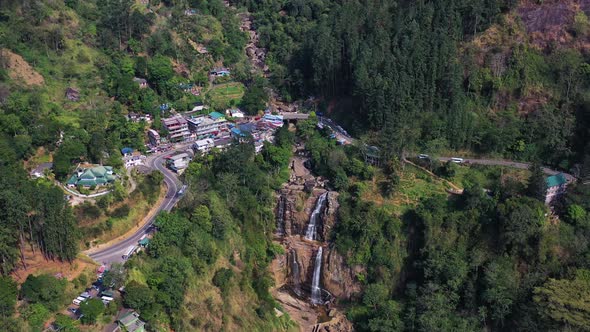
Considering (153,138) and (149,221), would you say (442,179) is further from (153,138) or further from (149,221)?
(153,138)

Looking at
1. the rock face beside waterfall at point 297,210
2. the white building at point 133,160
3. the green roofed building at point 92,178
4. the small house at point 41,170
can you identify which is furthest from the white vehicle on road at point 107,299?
the rock face beside waterfall at point 297,210

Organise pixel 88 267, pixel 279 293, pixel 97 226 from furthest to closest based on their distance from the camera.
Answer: pixel 279 293
pixel 97 226
pixel 88 267

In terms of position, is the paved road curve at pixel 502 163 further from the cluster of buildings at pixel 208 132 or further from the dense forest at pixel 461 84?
the cluster of buildings at pixel 208 132

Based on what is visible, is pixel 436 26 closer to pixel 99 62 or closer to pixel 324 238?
pixel 324 238

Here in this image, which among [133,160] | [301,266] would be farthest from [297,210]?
[133,160]

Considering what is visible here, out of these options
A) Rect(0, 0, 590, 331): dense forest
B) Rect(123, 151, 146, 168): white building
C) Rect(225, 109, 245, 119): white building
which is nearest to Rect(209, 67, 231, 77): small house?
Rect(0, 0, 590, 331): dense forest

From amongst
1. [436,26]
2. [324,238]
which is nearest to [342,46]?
[436,26]
